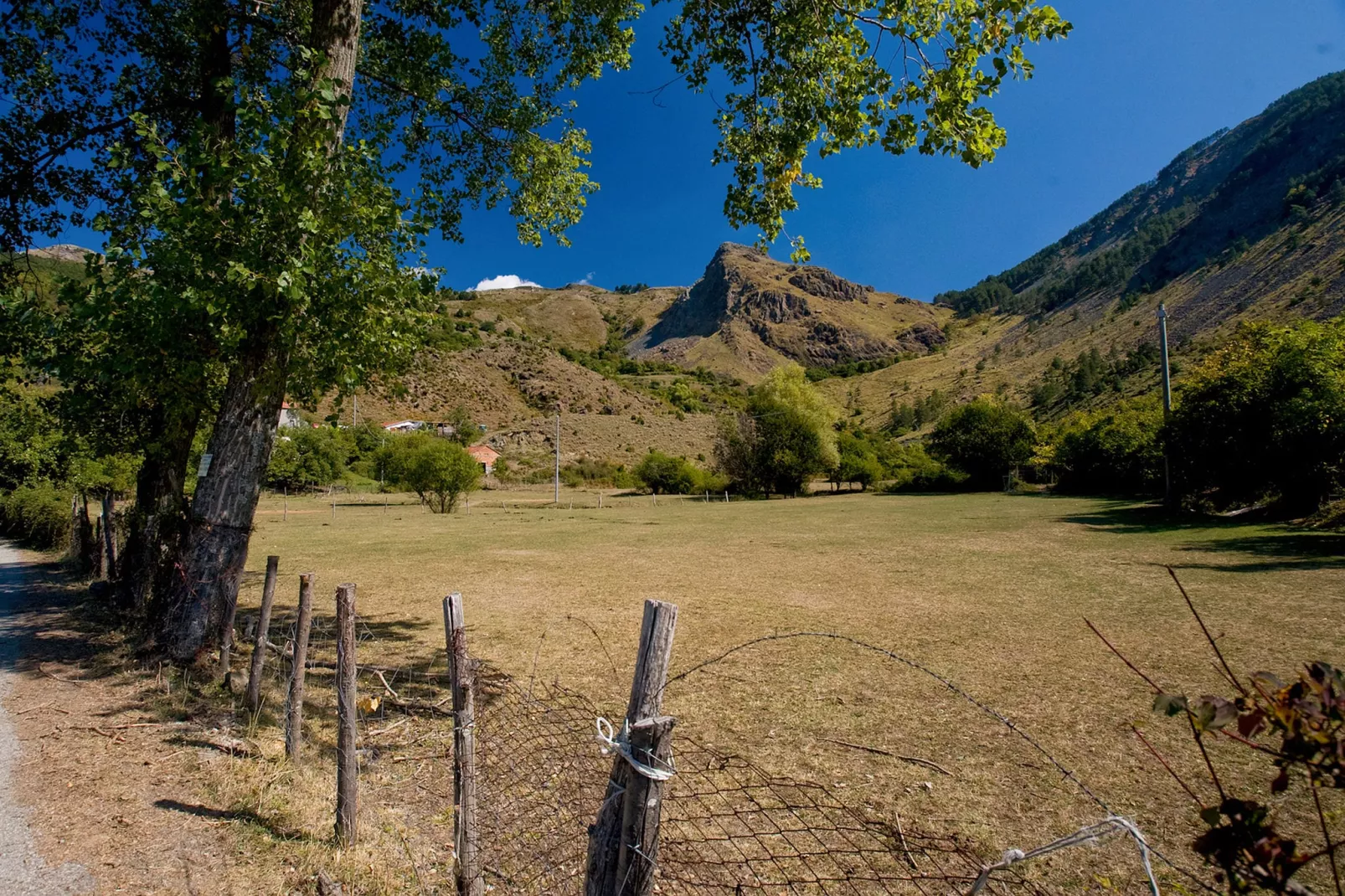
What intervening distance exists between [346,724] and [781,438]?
2041 inches

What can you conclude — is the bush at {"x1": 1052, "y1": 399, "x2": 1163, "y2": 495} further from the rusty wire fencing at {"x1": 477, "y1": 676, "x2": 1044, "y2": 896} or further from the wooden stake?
the wooden stake

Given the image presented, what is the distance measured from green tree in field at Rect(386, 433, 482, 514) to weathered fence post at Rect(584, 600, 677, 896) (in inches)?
1630

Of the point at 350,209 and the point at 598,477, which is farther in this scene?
the point at 598,477

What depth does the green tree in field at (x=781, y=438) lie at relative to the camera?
2142 inches

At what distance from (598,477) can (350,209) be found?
67658mm

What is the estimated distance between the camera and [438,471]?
4125cm

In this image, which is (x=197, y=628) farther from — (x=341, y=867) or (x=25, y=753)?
(x=341, y=867)

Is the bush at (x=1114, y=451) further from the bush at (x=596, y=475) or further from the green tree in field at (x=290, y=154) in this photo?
the bush at (x=596, y=475)

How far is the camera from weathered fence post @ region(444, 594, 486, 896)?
319cm

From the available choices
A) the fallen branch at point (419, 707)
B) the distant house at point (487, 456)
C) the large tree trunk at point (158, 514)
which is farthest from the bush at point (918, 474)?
the large tree trunk at point (158, 514)

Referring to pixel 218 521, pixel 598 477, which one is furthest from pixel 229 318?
pixel 598 477

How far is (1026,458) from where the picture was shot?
52.1 m

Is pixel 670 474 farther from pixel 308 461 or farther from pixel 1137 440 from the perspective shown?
pixel 1137 440

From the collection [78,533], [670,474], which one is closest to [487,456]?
[670,474]
